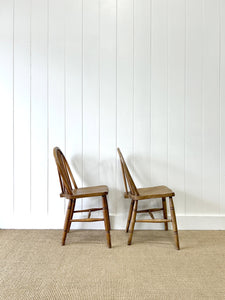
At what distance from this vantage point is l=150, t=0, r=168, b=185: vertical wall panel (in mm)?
2367

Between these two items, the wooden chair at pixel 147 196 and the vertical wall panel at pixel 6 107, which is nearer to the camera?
the wooden chair at pixel 147 196

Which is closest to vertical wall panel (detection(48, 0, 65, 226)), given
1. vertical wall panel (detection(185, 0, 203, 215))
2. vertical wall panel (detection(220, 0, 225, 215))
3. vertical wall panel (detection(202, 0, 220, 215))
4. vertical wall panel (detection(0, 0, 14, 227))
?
vertical wall panel (detection(0, 0, 14, 227))

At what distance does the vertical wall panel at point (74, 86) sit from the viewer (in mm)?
2381

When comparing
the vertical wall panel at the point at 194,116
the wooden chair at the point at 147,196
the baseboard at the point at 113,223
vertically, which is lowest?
the baseboard at the point at 113,223

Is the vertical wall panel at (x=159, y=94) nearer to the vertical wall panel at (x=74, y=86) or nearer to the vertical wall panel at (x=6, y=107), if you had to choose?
the vertical wall panel at (x=74, y=86)

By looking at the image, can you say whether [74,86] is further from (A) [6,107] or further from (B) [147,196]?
(B) [147,196]

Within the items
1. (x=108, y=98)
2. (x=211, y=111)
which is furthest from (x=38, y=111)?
(x=211, y=111)

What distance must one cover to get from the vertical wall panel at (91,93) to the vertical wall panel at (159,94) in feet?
1.56

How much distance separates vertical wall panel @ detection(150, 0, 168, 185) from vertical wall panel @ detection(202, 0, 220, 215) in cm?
33

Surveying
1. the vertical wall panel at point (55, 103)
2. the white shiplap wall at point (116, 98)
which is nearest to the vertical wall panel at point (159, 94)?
the white shiplap wall at point (116, 98)

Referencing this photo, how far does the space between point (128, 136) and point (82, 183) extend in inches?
22.1

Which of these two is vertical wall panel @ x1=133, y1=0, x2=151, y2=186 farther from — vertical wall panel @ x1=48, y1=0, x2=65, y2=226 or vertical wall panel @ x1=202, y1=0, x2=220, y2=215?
vertical wall panel @ x1=48, y1=0, x2=65, y2=226

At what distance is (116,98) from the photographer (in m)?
2.38

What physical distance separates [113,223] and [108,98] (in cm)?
106
